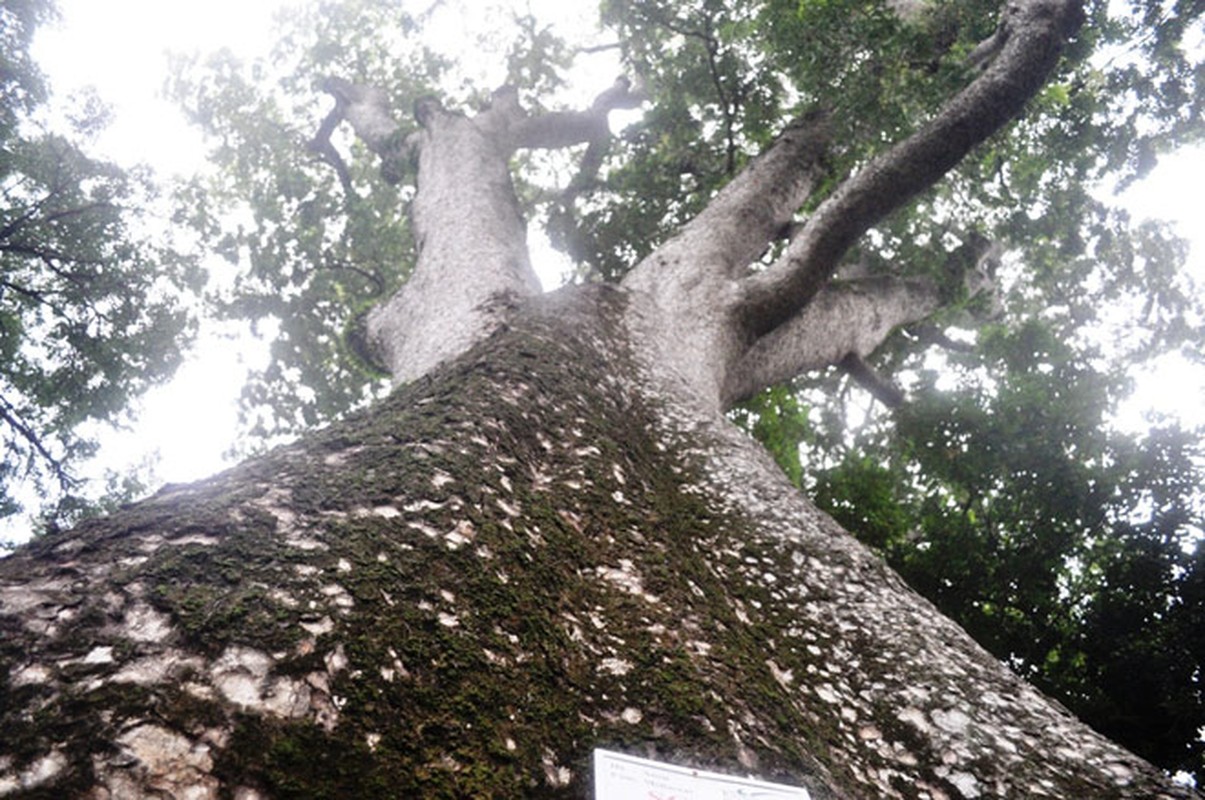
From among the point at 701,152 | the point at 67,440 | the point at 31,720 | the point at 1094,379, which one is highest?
the point at 701,152

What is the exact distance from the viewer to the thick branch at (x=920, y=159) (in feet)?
17.0

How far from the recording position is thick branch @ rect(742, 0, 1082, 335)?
5176 millimetres

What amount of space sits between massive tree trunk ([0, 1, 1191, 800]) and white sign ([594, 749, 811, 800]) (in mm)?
40

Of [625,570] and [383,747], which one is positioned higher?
[625,570]

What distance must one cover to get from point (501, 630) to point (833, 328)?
→ 600cm

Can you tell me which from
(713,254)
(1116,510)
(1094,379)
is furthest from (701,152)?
(1116,510)

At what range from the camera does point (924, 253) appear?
863cm

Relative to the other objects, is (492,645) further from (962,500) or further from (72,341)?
(72,341)

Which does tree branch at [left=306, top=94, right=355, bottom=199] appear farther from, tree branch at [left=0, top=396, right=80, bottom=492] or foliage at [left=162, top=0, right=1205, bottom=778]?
tree branch at [left=0, top=396, right=80, bottom=492]

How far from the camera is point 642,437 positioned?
134 inches

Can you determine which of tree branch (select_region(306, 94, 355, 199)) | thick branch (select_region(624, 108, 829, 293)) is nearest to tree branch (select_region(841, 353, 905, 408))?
thick branch (select_region(624, 108, 829, 293))

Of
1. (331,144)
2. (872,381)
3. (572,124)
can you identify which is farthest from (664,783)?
(331,144)

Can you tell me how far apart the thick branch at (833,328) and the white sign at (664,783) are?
4278mm

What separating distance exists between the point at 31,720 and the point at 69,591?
360 mm
